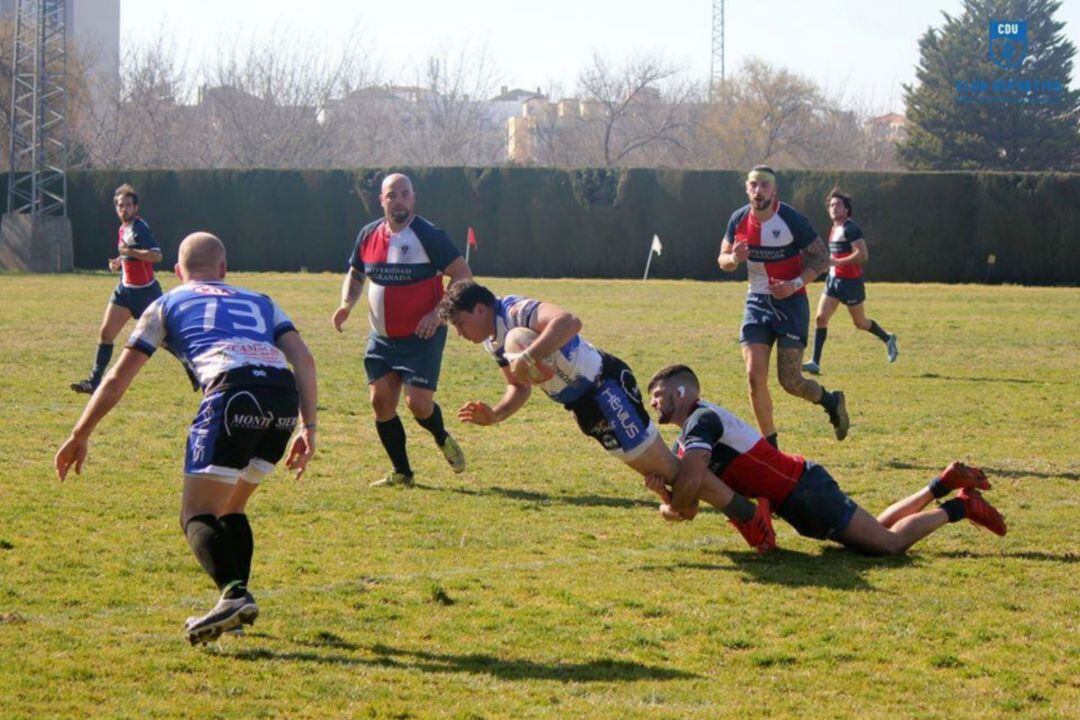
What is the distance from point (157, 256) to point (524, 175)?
2943cm

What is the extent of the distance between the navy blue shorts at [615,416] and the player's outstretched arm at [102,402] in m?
2.45

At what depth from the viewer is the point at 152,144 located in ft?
232

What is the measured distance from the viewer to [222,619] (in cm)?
586

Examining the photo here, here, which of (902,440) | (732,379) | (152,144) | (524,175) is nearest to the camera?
(902,440)

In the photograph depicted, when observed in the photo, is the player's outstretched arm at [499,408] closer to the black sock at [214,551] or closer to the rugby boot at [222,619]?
the black sock at [214,551]

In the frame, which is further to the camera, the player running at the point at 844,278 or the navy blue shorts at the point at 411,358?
the player running at the point at 844,278

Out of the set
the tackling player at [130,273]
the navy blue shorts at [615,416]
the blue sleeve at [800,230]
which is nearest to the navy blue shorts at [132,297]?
the tackling player at [130,273]

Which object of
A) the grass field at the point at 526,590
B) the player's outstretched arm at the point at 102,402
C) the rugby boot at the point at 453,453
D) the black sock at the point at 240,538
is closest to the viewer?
the grass field at the point at 526,590

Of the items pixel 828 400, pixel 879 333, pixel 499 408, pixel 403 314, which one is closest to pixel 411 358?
pixel 403 314

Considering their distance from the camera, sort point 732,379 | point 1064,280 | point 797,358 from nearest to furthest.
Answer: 1. point 797,358
2. point 732,379
3. point 1064,280

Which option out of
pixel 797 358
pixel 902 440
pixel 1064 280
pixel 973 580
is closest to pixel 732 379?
pixel 902 440

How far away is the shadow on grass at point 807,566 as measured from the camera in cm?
734

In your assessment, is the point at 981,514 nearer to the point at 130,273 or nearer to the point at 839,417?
the point at 839,417

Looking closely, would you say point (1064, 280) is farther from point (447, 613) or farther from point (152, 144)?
point (152, 144)
